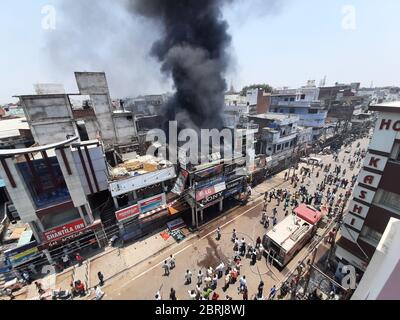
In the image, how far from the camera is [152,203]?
2061 centimetres

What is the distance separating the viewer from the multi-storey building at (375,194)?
11.4m

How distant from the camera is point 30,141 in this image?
23.8 meters

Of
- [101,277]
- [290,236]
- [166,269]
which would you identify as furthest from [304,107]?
[101,277]

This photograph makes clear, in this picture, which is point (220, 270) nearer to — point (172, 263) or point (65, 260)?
point (172, 263)

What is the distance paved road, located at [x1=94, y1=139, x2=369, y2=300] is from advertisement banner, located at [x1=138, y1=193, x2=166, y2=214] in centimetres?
478

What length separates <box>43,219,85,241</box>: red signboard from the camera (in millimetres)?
16125

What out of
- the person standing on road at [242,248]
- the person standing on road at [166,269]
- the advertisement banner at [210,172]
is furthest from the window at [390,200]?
the person standing on road at [166,269]

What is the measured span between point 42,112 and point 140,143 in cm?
1221

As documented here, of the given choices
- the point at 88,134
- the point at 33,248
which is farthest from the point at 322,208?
the point at 88,134

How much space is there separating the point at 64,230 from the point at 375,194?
24.5 meters

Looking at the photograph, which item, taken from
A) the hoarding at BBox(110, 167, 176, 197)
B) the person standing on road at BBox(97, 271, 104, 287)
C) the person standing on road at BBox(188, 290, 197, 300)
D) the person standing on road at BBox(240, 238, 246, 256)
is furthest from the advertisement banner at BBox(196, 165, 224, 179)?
the person standing on road at BBox(97, 271, 104, 287)

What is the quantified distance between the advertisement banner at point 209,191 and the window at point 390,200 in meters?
14.2

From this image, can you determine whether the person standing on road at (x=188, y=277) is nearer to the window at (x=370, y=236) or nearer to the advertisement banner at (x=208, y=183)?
the advertisement banner at (x=208, y=183)

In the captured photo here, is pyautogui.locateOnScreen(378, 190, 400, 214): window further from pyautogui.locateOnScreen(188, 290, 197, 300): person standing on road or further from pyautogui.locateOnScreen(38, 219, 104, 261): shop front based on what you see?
pyautogui.locateOnScreen(38, 219, 104, 261): shop front
